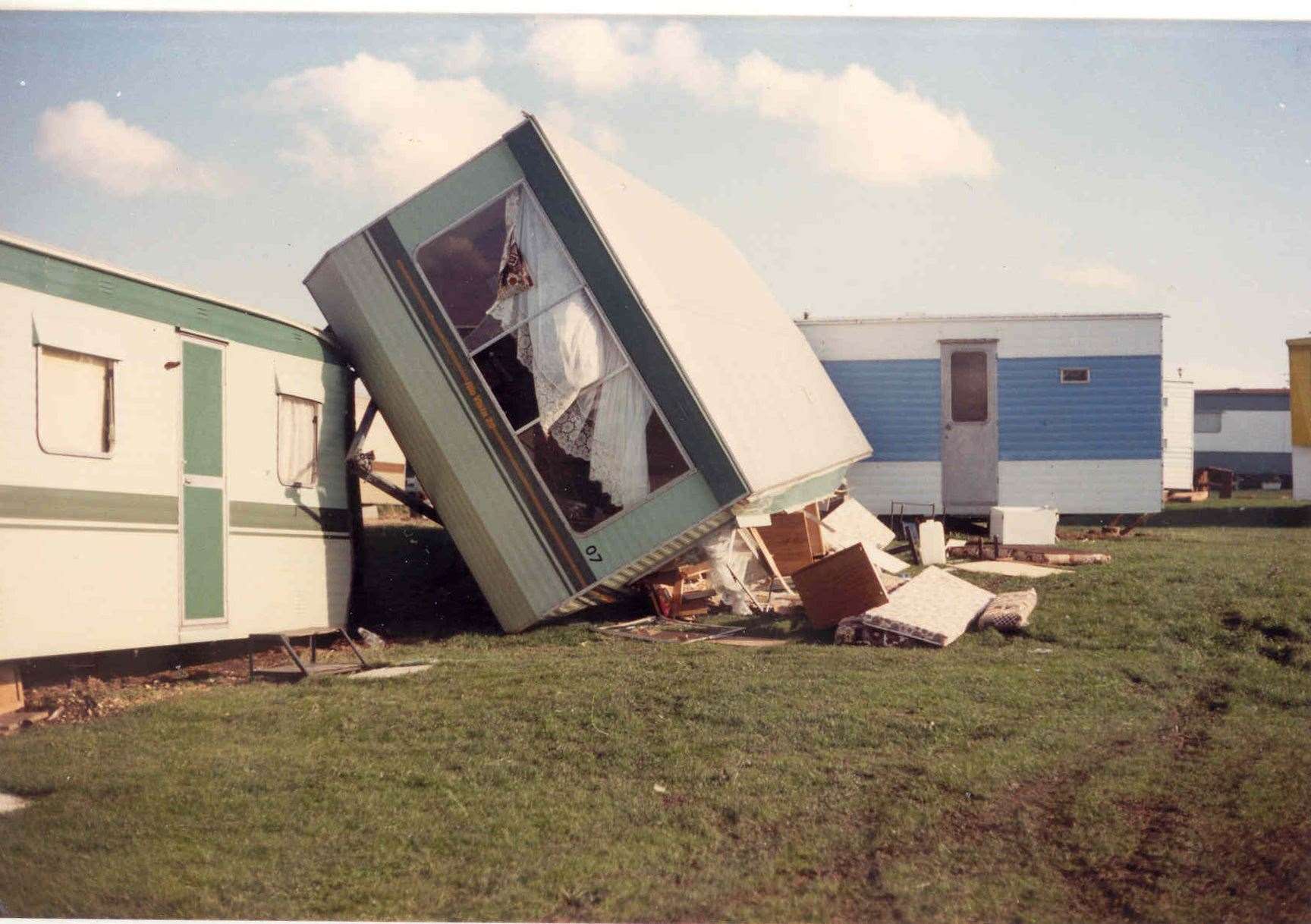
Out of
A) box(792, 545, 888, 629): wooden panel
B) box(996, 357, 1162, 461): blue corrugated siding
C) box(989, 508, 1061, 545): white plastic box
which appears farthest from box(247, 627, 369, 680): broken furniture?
box(996, 357, 1162, 461): blue corrugated siding

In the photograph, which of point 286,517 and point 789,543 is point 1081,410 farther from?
point 286,517

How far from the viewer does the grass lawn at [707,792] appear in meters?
3.90

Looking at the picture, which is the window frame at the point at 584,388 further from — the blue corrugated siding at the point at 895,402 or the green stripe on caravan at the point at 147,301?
the blue corrugated siding at the point at 895,402

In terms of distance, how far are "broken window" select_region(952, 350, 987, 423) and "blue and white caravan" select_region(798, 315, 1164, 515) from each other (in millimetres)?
16

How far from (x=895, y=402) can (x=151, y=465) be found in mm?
10957

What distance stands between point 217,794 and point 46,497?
2.47 m

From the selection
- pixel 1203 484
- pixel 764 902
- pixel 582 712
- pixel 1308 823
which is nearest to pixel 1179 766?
pixel 1308 823

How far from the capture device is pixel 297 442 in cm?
889

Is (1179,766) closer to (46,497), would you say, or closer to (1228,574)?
(1228,574)

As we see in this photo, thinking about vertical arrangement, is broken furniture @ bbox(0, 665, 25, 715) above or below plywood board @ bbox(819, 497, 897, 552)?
below

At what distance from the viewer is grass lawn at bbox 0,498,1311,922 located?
3904 millimetres

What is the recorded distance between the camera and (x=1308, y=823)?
437cm

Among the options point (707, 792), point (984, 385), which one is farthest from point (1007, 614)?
point (984, 385)

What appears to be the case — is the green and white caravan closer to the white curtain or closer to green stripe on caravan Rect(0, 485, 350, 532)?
green stripe on caravan Rect(0, 485, 350, 532)
